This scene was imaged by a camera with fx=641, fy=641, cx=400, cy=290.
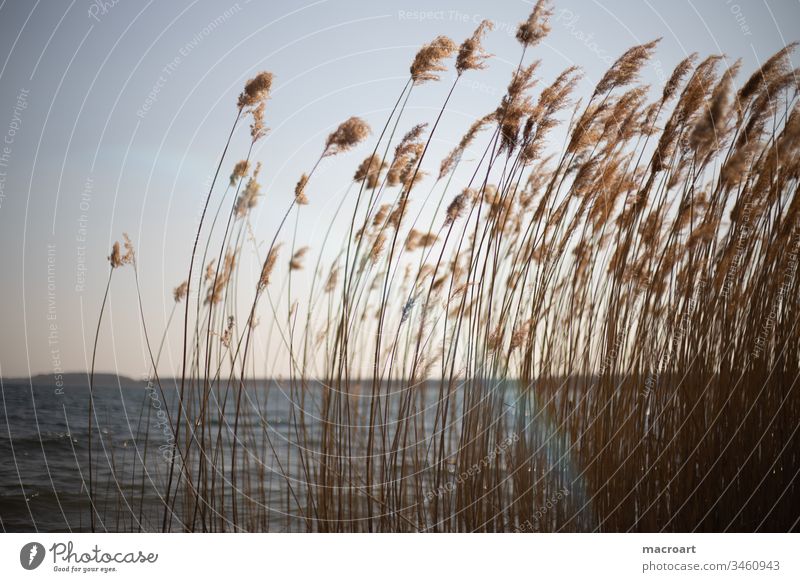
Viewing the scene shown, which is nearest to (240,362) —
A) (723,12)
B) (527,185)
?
(527,185)

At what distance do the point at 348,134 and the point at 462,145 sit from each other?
36 centimetres

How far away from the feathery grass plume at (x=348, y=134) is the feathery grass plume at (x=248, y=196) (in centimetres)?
27

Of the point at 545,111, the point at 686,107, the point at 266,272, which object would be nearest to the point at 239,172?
the point at 266,272

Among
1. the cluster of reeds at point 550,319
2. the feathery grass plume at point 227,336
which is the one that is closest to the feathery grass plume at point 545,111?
the cluster of reeds at point 550,319

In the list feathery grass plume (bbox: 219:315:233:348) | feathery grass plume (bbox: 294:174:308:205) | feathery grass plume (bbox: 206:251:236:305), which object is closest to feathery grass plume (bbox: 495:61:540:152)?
feathery grass plume (bbox: 294:174:308:205)

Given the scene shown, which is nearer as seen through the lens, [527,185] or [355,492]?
[355,492]

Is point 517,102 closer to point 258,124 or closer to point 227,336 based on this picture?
point 258,124

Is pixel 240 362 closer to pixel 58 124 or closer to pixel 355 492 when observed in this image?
pixel 355 492

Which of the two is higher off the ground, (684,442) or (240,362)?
(240,362)

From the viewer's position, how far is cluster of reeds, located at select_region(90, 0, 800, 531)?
1985mm

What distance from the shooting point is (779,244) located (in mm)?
2150

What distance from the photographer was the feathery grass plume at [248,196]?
200 centimetres

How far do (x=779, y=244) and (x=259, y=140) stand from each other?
Answer: 1.75 metres
